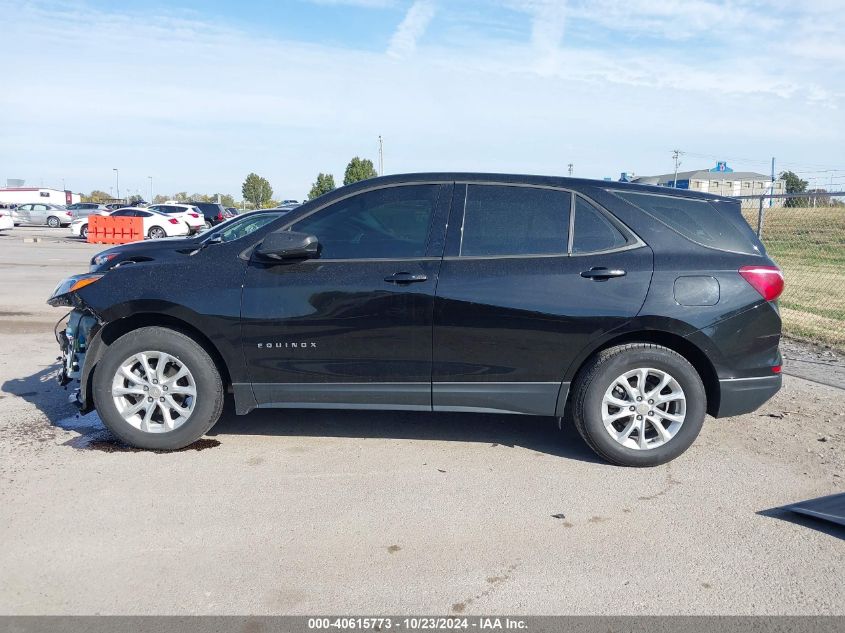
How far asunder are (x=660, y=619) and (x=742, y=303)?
235cm

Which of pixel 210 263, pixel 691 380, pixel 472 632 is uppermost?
pixel 210 263

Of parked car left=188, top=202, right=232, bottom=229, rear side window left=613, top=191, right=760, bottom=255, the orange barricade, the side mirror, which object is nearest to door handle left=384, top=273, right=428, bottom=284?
the side mirror

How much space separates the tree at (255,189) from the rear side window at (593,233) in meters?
73.8

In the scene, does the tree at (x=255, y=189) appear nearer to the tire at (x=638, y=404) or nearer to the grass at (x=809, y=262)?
the grass at (x=809, y=262)

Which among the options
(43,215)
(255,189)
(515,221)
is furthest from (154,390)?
(255,189)

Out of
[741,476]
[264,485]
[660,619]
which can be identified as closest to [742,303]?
[741,476]

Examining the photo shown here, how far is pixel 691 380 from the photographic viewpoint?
4613 mm

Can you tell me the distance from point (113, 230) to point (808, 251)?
80.5ft

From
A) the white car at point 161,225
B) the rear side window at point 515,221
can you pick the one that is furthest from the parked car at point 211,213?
the rear side window at point 515,221

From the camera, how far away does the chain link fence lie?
35.3 ft

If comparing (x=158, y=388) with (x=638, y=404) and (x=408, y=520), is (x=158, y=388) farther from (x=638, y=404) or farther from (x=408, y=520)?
(x=638, y=404)

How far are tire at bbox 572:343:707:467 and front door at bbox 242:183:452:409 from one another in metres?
1.06

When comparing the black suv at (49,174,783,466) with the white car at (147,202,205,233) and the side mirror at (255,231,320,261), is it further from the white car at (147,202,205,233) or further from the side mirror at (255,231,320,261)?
the white car at (147,202,205,233)

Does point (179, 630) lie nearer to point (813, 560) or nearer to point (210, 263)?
point (210, 263)
